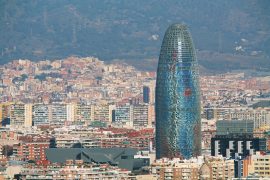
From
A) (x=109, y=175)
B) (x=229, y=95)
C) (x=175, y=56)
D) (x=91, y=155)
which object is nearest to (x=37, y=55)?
(x=229, y=95)

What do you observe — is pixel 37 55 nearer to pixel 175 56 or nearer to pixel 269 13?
pixel 269 13

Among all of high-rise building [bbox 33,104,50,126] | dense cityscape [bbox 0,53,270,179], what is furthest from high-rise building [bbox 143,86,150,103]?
high-rise building [bbox 33,104,50,126]

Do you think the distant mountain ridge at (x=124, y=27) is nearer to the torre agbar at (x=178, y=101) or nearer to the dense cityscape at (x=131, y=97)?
the dense cityscape at (x=131, y=97)

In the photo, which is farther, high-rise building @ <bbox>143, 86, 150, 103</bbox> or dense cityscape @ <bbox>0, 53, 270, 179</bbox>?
high-rise building @ <bbox>143, 86, 150, 103</bbox>

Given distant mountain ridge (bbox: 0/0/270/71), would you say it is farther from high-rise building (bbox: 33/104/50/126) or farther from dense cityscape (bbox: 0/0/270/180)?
high-rise building (bbox: 33/104/50/126)

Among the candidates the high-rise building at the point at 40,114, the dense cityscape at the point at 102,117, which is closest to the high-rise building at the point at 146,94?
the dense cityscape at the point at 102,117

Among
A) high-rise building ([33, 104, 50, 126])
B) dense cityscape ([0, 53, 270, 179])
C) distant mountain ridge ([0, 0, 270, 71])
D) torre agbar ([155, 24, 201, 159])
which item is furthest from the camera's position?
distant mountain ridge ([0, 0, 270, 71])

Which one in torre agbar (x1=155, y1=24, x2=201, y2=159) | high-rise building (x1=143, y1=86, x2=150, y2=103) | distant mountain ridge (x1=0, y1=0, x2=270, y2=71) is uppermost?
distant mountain ridge (x1=0, y1=0, x2=270, y2=71)
